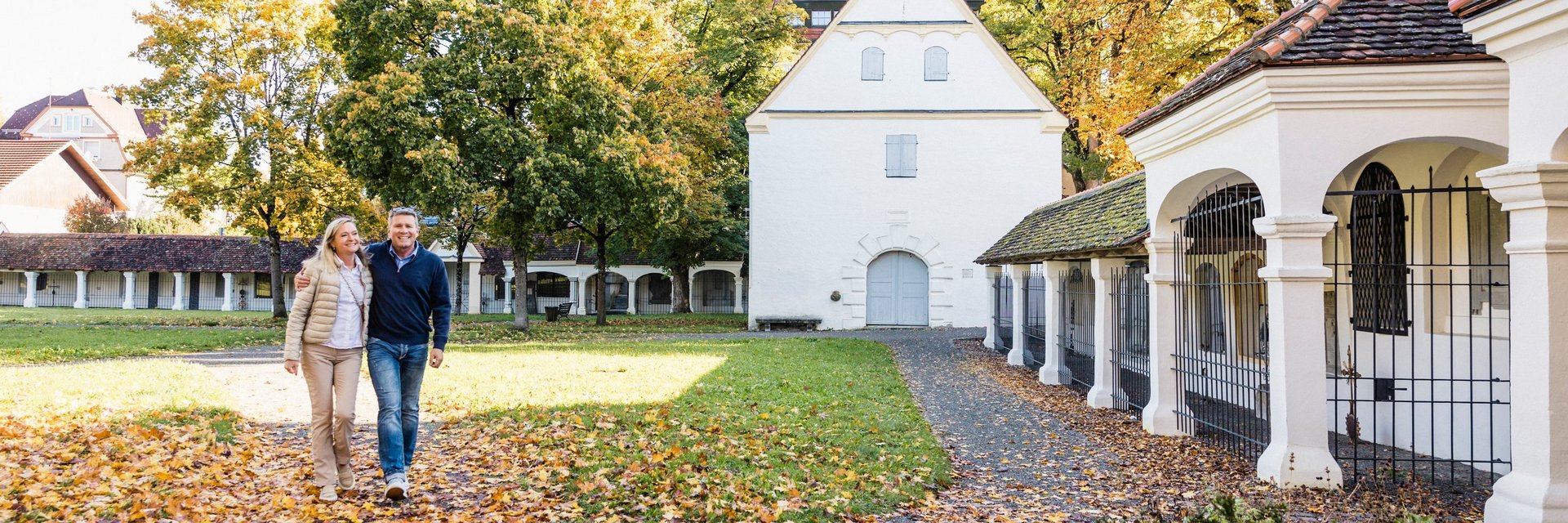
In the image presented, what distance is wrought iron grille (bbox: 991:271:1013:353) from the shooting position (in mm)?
18703

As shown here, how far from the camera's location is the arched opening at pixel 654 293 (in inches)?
1649

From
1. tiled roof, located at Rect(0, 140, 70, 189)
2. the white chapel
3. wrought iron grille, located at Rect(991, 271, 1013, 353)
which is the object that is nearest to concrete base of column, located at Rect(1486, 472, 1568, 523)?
wrought iron grille, located at Rect(991, 271, 1013, 353)

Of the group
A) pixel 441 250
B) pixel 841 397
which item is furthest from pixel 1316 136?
pixel 441 250

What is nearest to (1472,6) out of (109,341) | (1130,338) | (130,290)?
(1130,338)

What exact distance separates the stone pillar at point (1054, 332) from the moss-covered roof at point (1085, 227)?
0.34 meters

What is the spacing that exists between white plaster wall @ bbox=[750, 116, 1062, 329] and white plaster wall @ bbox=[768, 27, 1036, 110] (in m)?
0.50

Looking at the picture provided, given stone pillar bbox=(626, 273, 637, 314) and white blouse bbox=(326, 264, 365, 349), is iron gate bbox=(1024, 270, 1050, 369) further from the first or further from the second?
stone pillar bbox=(626, 273, 637, 314)

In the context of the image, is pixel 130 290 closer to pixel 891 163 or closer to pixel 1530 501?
pixel 891 163

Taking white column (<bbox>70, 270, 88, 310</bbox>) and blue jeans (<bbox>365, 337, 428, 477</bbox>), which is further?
white column (<bbox>70, 270, 88, 310</bbox>)

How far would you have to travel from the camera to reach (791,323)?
85.6 feet

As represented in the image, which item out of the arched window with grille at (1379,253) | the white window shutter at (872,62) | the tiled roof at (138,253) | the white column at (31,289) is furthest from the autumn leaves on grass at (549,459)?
the white column at (31,289)

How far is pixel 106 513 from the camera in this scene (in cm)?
530

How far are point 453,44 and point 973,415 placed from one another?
15639mm

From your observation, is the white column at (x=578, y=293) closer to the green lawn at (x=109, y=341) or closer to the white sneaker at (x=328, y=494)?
the green lawn at (x=109, y=341)
